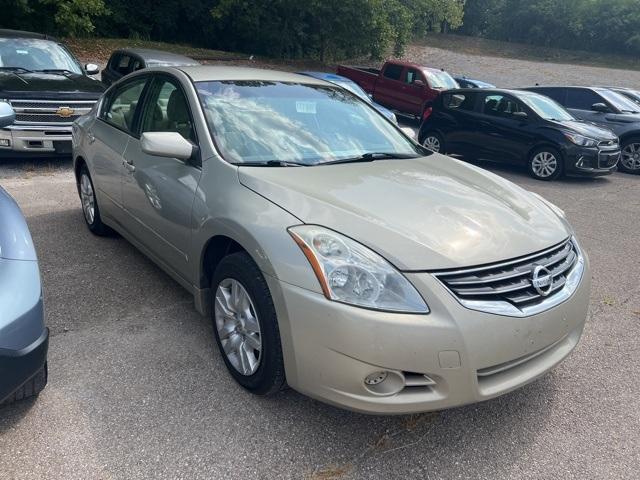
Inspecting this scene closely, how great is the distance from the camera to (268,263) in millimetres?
2416

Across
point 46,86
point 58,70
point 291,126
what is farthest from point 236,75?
point 58,70

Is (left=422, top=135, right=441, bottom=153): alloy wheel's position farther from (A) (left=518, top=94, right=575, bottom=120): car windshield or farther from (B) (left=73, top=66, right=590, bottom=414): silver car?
A: (B) (left=73, top=66, right=590, bottom=414): silver car

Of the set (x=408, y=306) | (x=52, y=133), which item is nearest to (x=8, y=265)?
(x=408, y=306)

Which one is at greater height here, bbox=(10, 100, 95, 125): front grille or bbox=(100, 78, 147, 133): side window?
bbox=(100, 78, 147, 133): side window

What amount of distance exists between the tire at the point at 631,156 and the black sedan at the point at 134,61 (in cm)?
896

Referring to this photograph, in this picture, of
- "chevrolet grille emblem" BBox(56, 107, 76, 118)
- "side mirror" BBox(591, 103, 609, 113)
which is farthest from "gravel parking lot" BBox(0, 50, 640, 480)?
"side mirror" BBox(591, 103, 609, 113)

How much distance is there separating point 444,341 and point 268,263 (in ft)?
2.77

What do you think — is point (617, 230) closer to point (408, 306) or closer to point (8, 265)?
point (408, 306)

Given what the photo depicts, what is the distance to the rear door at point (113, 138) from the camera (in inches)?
159

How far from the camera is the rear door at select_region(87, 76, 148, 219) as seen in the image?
13.3 ft

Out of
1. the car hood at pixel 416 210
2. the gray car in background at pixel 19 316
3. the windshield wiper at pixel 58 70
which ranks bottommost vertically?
the gray car in background at pixel 19 316

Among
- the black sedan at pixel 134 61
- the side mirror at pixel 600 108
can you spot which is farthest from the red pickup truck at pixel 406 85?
the black sedan at pixel 134 61

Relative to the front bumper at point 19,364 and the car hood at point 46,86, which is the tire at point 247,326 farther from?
the car hood at point 46,86

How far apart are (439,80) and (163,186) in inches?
531
